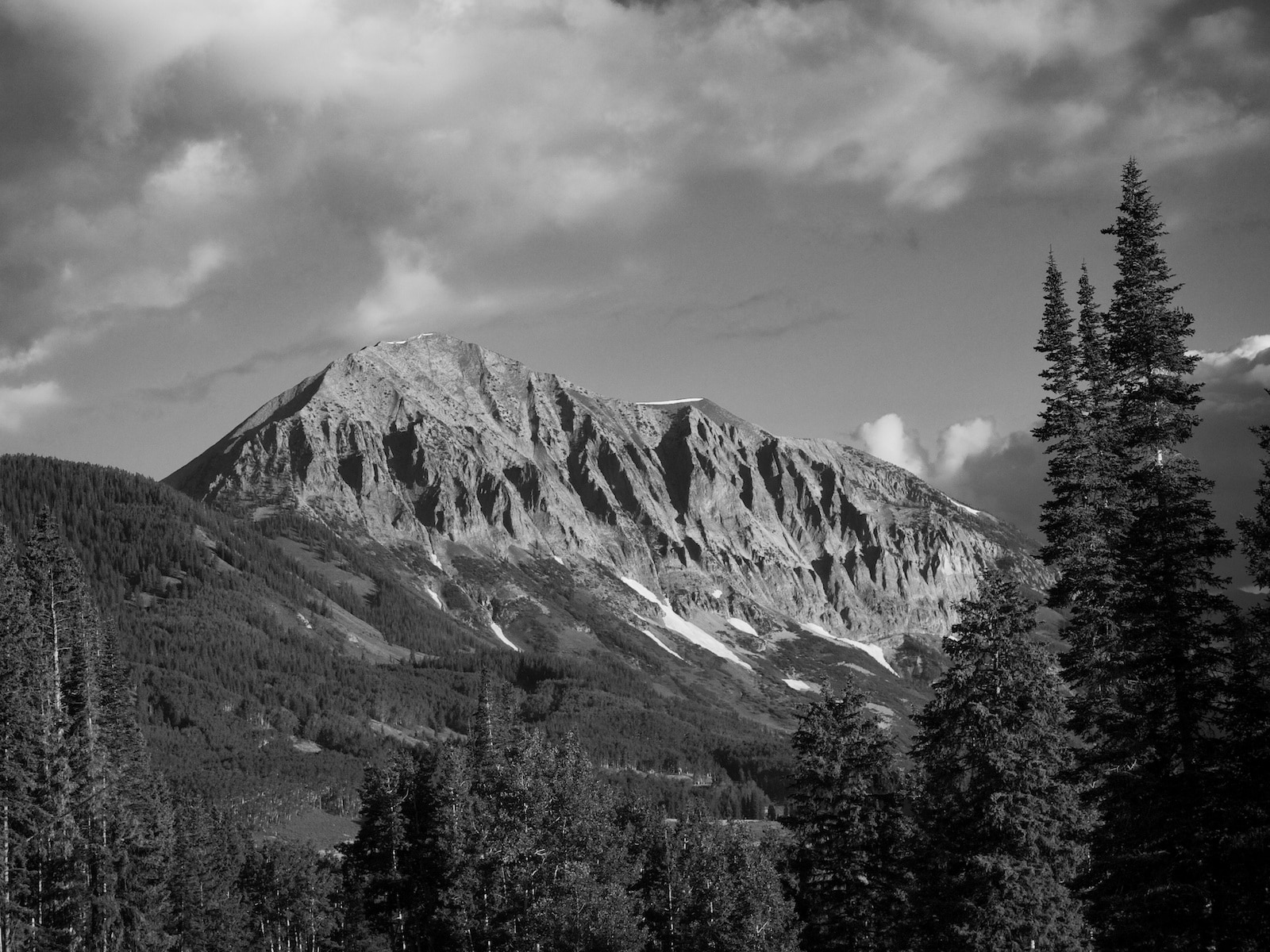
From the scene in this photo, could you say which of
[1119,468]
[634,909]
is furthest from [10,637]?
[1119,468]

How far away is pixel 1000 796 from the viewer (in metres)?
37.1

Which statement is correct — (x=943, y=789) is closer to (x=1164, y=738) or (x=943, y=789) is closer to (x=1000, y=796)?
(x=1000, y=796)

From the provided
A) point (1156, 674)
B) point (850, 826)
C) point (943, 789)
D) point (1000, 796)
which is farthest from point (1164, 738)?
point (850, 826)

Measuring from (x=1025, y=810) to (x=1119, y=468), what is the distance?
14508 mm

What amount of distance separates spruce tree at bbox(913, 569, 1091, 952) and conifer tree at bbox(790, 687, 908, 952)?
24.8 ft

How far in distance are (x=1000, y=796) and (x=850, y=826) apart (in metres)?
12.4

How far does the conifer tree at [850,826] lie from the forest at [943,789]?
0.44 ft

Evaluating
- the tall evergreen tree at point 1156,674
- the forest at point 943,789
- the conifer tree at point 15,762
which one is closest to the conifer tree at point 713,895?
the forest at point 943,789

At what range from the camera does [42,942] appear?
6000 centimetres

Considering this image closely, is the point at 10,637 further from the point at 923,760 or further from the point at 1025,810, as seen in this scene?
the point at 1025,810

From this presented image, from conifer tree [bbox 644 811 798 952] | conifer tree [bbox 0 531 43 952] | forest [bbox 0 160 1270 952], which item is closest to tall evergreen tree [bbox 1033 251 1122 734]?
forest [bbox 0 160 1270 952]

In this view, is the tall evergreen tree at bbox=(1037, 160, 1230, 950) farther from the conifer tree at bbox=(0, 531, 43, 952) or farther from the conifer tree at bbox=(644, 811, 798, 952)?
the conifer tree at bbox=(0, 531, 43, 952)

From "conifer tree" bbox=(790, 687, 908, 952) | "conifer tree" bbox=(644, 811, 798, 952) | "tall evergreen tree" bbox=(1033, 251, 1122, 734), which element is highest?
"tall evergreen tree" bbox=(1033, 251, 1122, 734)

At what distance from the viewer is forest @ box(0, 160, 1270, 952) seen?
32094 millimetres
